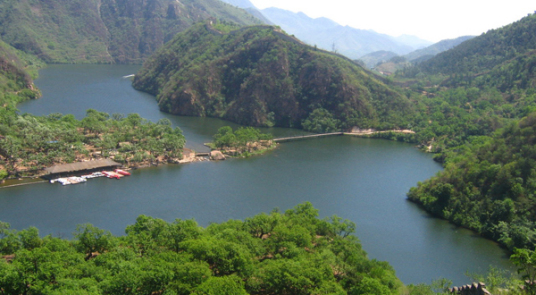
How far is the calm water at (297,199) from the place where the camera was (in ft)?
146

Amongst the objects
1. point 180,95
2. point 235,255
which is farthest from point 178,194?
point 180,95

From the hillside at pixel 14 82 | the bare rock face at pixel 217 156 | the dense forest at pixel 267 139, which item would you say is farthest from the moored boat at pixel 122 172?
the hillside at pixel 14 82

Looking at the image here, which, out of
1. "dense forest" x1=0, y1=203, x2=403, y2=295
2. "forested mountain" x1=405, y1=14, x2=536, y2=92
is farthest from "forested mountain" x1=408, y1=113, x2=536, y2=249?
"forested mountain" x1=405, y1=14, x2=536, y2=92

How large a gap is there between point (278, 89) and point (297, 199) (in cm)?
5954

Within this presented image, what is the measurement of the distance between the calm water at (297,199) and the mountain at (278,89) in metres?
19.7

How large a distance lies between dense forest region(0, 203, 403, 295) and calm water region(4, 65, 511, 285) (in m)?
9.32

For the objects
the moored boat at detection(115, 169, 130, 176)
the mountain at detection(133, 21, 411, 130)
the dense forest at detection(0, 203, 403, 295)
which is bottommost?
the moored boat at detection(115, 169, 130, 176)

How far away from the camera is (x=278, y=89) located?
111250 mm

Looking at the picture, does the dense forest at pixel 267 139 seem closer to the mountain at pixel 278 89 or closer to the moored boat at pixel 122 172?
the mountain at pixel 278 89

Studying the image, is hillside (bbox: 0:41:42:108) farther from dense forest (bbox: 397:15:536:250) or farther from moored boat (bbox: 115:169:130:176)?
dense forest (bbox: 397:15:536:250)

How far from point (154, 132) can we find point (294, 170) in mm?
27052

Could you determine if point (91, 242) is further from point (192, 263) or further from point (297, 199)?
point (297, 199)

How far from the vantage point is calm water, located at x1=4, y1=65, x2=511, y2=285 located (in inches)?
1748

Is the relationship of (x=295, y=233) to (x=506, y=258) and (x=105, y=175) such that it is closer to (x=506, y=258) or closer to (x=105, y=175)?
(x=506, y=258)
